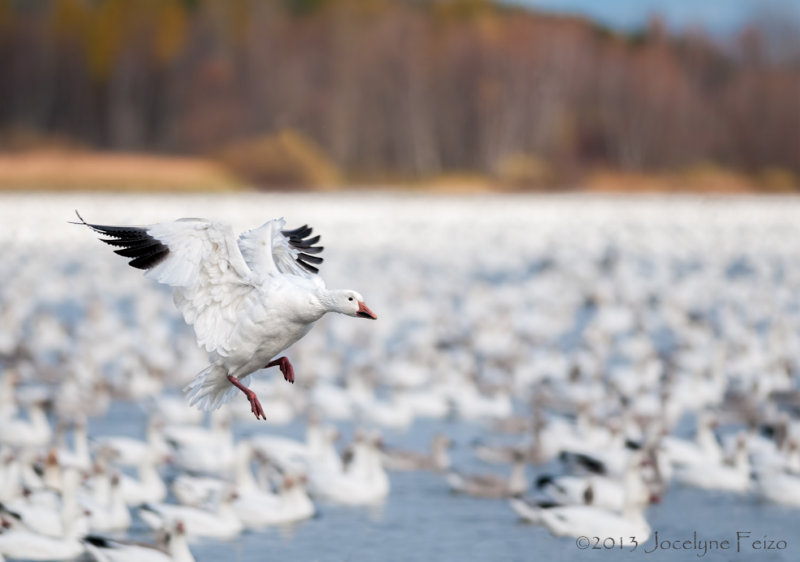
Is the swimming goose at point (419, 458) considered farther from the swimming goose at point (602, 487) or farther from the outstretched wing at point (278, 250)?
the outstretched wing at point (278, 250)

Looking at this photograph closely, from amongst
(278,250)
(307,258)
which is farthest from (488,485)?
(278,250)

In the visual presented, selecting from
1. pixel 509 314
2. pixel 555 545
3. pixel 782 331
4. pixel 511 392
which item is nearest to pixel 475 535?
pixel 555 545

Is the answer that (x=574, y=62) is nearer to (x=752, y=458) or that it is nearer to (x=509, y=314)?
(x=509, y=314)

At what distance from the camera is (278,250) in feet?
26.8

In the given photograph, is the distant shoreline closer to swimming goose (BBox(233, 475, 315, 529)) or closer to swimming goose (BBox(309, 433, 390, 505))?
swimming goose (BBox(309, 433, 390, 505))

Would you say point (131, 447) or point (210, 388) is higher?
point (210, 388)

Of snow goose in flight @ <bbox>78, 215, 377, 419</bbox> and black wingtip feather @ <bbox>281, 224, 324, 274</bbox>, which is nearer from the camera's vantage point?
snow goose in flight @ <bbox>78, 215, 377, 419</bbox>

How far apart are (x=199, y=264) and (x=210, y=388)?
0.90 m

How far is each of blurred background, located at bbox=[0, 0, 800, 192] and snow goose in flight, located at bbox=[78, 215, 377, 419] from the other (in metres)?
47.1

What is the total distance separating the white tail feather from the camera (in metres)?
7.70

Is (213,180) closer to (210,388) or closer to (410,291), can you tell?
(410,291)

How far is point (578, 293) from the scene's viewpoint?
23812mm

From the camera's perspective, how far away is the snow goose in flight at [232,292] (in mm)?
7129

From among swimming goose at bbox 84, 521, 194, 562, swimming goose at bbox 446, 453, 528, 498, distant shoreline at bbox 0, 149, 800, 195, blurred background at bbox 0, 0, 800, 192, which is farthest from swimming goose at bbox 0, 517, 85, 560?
blurred background at bbox 0, 0, 800, 192
